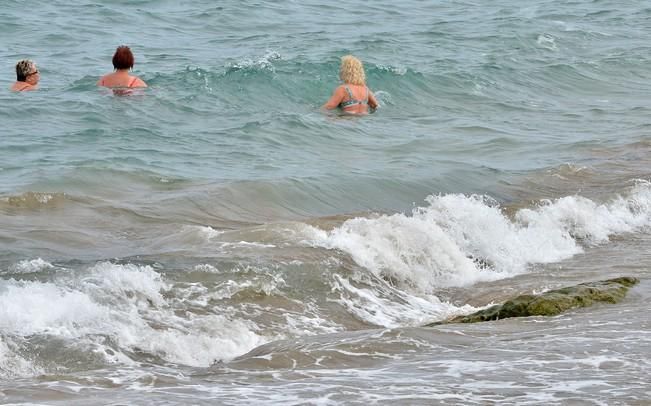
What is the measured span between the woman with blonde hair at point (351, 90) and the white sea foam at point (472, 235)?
13.7 feet

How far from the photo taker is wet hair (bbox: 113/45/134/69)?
1622 cm

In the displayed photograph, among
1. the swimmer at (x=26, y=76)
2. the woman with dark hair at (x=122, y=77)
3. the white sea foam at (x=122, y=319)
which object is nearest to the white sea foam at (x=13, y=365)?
the white sea foam at (x=122, y=319)

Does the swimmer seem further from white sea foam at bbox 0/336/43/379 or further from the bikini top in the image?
Answer: white sea foam at bbox 0/336/43/379

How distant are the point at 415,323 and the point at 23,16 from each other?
17.4m

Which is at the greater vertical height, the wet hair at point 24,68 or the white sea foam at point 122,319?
the wet hair at point 24,68

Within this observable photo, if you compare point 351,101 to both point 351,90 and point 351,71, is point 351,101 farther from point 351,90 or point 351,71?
point 351,71

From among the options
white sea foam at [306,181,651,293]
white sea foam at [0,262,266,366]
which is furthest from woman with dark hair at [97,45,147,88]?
white sea foam at [0,262,266,366]

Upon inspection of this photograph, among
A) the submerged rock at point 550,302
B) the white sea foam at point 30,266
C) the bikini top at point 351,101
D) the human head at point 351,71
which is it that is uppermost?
the human head at point 351,71

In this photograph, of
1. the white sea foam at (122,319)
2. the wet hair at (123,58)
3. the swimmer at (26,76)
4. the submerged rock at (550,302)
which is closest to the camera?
the white sea foam at (122,319)

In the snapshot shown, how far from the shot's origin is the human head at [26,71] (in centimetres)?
1630

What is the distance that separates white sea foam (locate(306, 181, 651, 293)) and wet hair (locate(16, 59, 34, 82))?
6.58 meters

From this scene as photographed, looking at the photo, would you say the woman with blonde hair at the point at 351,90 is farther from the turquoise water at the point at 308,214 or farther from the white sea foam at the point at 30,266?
the white sea foam at the point at 30,266

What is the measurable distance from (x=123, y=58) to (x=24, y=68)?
132 centimetres

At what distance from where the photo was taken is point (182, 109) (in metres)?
16.8
